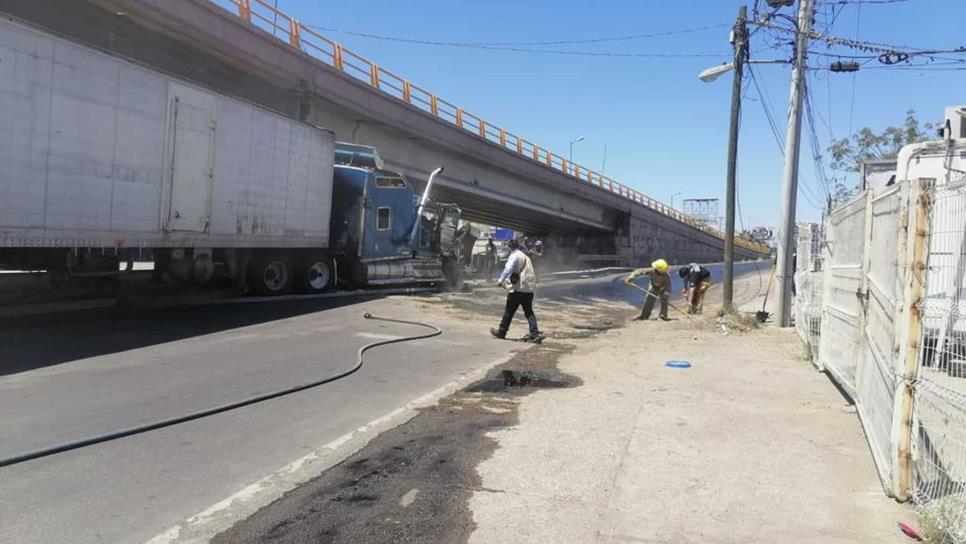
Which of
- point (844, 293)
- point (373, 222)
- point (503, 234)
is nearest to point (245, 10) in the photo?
point (373, 222)

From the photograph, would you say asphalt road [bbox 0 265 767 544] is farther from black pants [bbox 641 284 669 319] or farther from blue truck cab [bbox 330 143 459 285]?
black pants [bbox 641 284 669 319]

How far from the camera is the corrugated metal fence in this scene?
3807mm

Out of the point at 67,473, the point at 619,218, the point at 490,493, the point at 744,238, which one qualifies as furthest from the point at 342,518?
the point at 744,238

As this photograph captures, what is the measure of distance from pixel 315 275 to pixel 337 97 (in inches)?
294

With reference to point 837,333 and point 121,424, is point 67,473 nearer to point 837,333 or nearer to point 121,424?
point 121,424

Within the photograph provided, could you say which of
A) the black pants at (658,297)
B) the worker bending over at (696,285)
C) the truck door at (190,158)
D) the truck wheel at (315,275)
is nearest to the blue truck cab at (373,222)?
the truck wheel at (315,275)

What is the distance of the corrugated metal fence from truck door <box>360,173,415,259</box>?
11956 millimetres

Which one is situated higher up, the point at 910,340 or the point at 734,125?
the point at 734,125

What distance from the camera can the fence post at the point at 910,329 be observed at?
3801 millimetres

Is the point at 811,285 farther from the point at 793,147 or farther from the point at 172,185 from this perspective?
the point at 172,185

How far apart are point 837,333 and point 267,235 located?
34.8 ft

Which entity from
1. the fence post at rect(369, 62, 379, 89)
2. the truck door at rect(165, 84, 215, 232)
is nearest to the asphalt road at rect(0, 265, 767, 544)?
the truck door at rect(165, 84, 215, 232)

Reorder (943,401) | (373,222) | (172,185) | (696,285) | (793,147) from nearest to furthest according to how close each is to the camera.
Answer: (943,401)
(172,185)
(793,147)
(696,285)
(373,222)

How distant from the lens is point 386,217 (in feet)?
56.2
